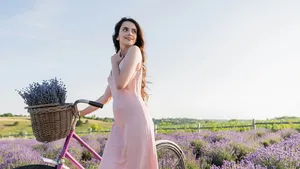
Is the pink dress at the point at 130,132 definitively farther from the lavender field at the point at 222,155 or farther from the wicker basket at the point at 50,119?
the lavender field at the point at 222,155

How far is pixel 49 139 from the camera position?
298 cm

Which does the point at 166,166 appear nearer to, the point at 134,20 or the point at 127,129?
the point at 127,129

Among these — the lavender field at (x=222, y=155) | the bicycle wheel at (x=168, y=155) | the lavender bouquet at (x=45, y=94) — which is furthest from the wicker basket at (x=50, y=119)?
the lavender field at (x=222, y=155)

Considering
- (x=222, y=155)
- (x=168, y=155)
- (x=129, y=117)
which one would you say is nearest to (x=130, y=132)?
(x=129, y=117)

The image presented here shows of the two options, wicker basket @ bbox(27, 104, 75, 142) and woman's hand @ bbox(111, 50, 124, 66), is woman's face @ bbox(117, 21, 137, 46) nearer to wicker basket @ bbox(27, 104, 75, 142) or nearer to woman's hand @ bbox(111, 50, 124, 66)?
woman's hand @ bbox(111, 50, 124, 66)

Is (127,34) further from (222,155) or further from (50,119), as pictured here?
(222,155)

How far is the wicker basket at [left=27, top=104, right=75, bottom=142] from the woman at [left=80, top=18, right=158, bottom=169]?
0.36m

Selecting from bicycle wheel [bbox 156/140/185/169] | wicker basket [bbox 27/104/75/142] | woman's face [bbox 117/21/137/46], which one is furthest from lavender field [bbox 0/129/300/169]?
wicker basket [bbox 27/104/75/142]

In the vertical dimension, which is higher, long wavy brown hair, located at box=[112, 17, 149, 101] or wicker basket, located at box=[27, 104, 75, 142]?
long wavy brown hair, located at box=[112, 17, 149, 101]

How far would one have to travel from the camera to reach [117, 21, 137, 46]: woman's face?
3.22 m

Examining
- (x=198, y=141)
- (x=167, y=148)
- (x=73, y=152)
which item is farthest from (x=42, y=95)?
(x=198, y=141)

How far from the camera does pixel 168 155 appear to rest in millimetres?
4309

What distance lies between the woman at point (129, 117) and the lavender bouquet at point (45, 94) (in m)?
0.39

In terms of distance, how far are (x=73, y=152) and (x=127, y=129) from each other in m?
5.78
